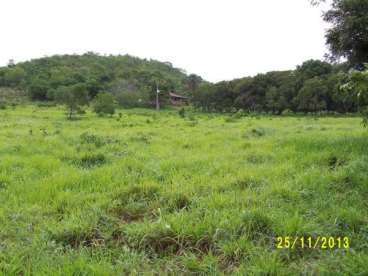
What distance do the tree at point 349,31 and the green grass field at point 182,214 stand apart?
4.05m

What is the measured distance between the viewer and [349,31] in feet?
29.5

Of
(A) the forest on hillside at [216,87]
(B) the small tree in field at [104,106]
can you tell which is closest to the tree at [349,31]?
(B) the small tree in field at [104,106]

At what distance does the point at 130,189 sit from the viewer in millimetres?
4801

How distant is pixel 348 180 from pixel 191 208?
269 centimetres

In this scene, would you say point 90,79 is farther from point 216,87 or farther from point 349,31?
point 349,31

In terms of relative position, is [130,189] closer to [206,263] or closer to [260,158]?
[206,263]

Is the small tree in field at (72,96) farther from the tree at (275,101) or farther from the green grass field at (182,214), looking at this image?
the tree at (275,101)

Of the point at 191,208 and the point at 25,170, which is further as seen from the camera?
the point at 25,170

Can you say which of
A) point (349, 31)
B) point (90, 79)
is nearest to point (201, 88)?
point (90, 79)

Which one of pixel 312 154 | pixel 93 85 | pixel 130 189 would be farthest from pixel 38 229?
pixel 93 85
